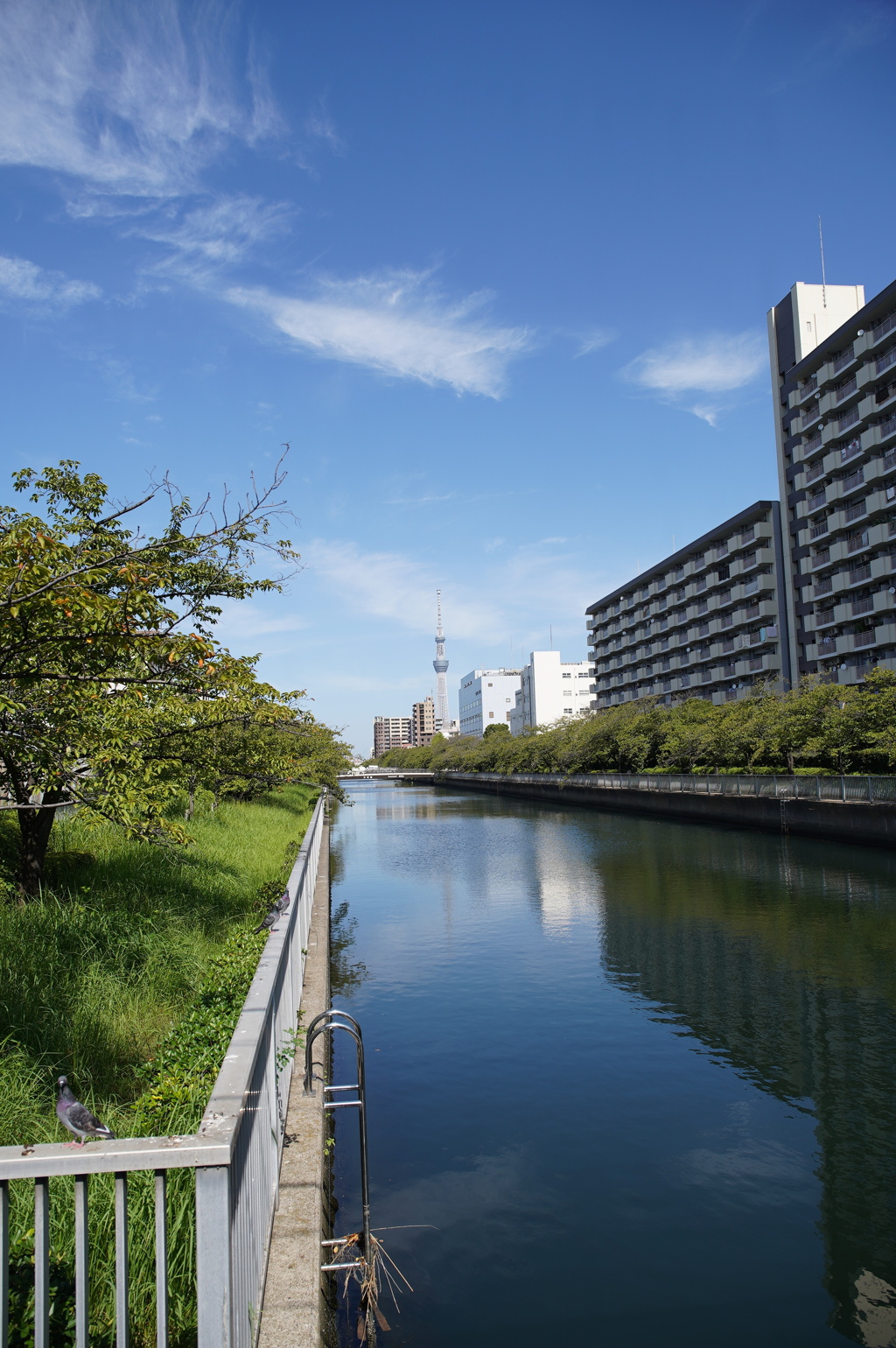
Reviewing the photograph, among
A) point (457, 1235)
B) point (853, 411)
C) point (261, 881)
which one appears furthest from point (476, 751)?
point (457, 1235)

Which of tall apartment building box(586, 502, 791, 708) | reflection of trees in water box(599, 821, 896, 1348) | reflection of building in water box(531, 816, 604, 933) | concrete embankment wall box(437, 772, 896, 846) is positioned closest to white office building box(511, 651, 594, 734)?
tall apartment building box(586, 502, 791, 708)

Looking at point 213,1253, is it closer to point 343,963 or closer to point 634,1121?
point 634,1121

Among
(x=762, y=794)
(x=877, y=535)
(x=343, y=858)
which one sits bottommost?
(x=343, y=858)

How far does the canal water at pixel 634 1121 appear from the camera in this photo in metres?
5.75

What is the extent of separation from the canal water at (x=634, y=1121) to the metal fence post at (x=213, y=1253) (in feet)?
10.5

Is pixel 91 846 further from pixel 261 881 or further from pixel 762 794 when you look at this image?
pixel 762 794

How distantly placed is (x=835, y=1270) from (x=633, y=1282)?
1479 millimetres

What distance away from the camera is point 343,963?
49.1ft

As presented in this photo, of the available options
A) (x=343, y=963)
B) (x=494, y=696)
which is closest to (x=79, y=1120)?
(x=343, y=963)

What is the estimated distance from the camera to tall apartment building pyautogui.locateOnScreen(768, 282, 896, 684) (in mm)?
43188

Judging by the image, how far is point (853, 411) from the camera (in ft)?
154

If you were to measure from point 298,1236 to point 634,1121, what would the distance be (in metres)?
5.05

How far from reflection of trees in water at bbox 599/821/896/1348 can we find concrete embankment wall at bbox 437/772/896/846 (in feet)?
4.57

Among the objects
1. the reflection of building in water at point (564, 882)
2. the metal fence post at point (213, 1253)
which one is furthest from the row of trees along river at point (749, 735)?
the metal fence post at point (213, 1253)
